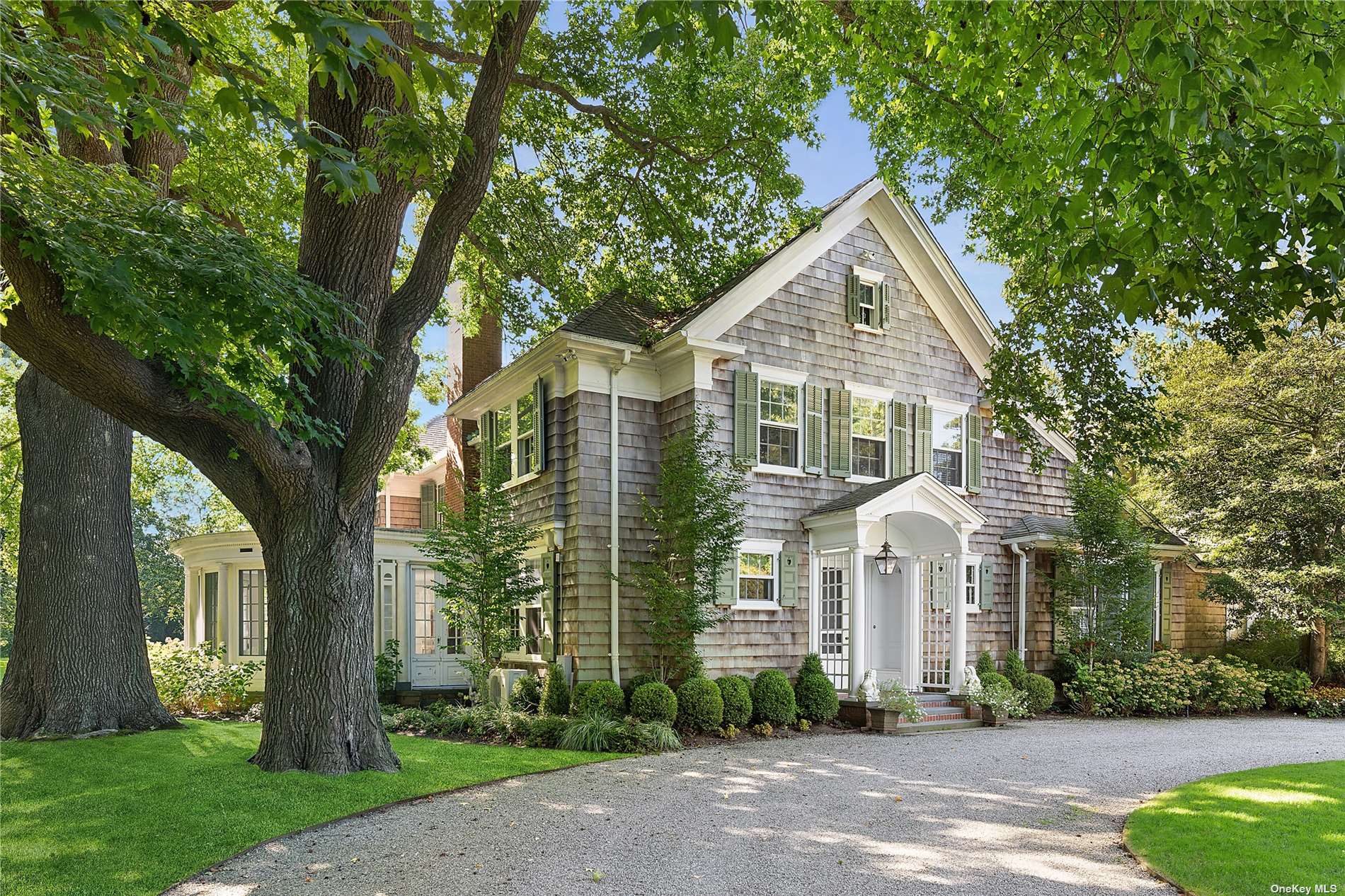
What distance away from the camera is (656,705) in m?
11.9

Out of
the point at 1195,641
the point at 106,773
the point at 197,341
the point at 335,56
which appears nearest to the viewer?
the point at 335,56

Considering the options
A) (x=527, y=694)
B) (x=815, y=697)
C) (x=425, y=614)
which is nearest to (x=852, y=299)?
(x=815, y=697)

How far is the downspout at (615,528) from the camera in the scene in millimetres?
13281

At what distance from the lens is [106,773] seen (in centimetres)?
829

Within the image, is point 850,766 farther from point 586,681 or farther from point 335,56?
point 335,56

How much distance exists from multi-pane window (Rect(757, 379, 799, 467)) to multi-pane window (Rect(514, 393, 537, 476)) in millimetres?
3941

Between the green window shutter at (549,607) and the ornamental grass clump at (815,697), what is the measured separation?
12.8ft

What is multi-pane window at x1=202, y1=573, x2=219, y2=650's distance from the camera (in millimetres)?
16469

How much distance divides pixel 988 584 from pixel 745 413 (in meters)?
5.84

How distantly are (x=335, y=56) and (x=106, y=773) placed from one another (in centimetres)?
743

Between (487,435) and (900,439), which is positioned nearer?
(900,439)

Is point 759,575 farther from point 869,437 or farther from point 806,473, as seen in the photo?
point 869,437

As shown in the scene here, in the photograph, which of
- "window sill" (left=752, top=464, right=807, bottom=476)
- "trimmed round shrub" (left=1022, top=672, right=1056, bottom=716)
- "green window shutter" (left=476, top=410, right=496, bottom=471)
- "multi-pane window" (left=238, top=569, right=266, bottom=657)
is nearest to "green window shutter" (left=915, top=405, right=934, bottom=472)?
"window sill" (left=752, top=464, right=807, bottom=476)

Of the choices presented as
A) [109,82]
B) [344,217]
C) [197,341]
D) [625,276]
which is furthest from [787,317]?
[109,82]
